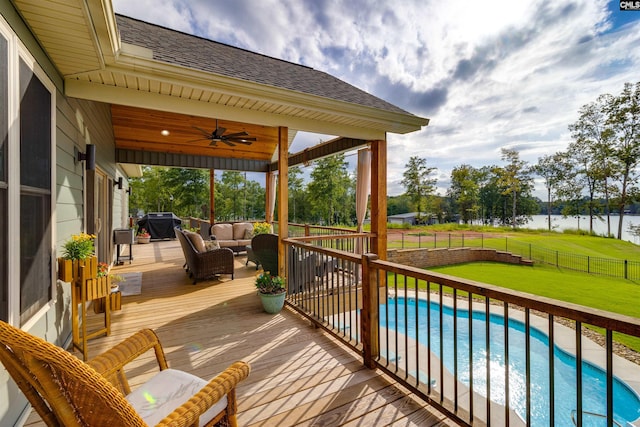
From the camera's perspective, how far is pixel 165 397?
152cm

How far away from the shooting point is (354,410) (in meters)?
2.06

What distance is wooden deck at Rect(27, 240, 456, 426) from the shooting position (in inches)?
79.4

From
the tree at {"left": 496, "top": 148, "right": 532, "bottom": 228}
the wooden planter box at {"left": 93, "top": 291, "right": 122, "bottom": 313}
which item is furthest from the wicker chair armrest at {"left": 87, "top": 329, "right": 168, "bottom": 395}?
the tree at {"left": 496, "top": 148, "right": 532, "bottom": 228}

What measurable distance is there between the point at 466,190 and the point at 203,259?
31.1 m

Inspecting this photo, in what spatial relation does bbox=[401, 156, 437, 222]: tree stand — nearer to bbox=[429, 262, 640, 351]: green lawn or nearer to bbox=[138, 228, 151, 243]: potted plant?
bbox=[429, 262, 640, 351]: green lawn

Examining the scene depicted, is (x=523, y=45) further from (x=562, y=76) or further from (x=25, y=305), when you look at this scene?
(x=25, y=305)

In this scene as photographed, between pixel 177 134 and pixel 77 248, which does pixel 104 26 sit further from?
pixel 177 134

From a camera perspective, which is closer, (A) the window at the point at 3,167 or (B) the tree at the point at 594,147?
(A) the window at the point at 3,167

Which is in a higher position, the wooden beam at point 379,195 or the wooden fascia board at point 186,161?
the wooden fascia board at point 186,161

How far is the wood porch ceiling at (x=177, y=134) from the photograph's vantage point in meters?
6.15

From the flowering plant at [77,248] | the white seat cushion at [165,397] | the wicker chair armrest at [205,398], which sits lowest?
the white seat cushion at [165,397]

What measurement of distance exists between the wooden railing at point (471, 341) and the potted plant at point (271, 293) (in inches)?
11.6

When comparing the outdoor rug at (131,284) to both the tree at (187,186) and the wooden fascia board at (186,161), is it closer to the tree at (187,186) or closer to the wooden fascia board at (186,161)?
the wooden fascia board at (186,161)

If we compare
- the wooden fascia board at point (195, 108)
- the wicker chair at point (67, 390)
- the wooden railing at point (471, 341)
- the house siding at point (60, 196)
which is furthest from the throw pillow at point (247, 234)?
the wicker chair at point (67, 390)
